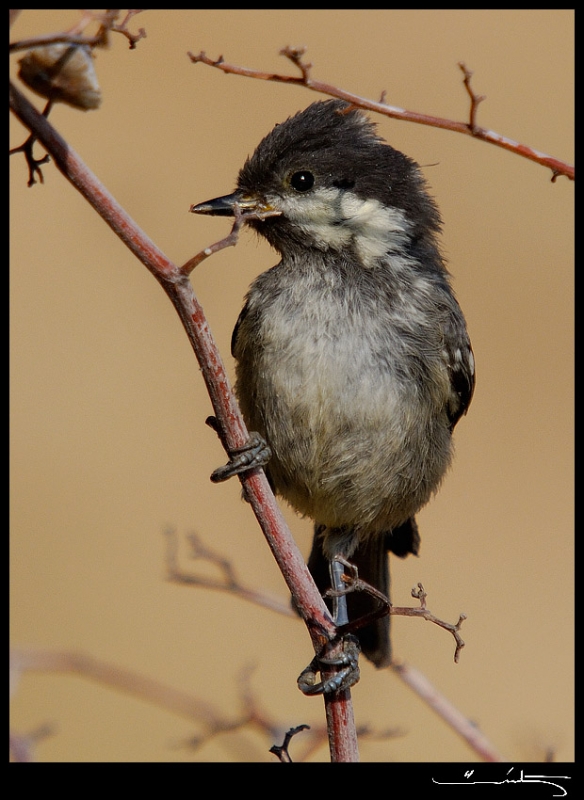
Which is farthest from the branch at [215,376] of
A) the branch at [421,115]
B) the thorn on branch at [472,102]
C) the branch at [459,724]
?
the thorn on branch at [472,102]

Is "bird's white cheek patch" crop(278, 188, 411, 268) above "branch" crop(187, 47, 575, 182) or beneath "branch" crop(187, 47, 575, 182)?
above

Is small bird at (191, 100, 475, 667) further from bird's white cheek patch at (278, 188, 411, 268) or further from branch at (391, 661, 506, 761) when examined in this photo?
branch at (391, 661, 506, 761)

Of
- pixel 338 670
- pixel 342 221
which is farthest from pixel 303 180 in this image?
pixel 338 670

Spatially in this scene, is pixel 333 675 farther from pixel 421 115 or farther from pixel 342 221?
pixel 342 221

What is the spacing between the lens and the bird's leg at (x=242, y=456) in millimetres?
2148

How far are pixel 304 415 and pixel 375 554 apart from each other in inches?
42.2

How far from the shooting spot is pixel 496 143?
187 cm

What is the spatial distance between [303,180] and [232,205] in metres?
0.33

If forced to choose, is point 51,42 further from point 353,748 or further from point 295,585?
point 353,748

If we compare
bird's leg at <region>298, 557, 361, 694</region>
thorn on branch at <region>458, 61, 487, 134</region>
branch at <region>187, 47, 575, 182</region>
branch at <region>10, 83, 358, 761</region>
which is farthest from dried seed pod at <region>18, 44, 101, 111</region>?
bird's leg at <region>298, 557, 361, 694</region>

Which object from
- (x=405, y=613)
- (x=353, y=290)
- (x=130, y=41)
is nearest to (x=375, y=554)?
(x=353, y=290)

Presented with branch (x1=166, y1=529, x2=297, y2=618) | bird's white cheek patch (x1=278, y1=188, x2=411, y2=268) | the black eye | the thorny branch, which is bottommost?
branch (x1=166, y1=529, x2=297, y2=618)

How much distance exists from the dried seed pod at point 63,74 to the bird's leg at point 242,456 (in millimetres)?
857

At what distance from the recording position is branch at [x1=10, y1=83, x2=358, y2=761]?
1.54 metres
